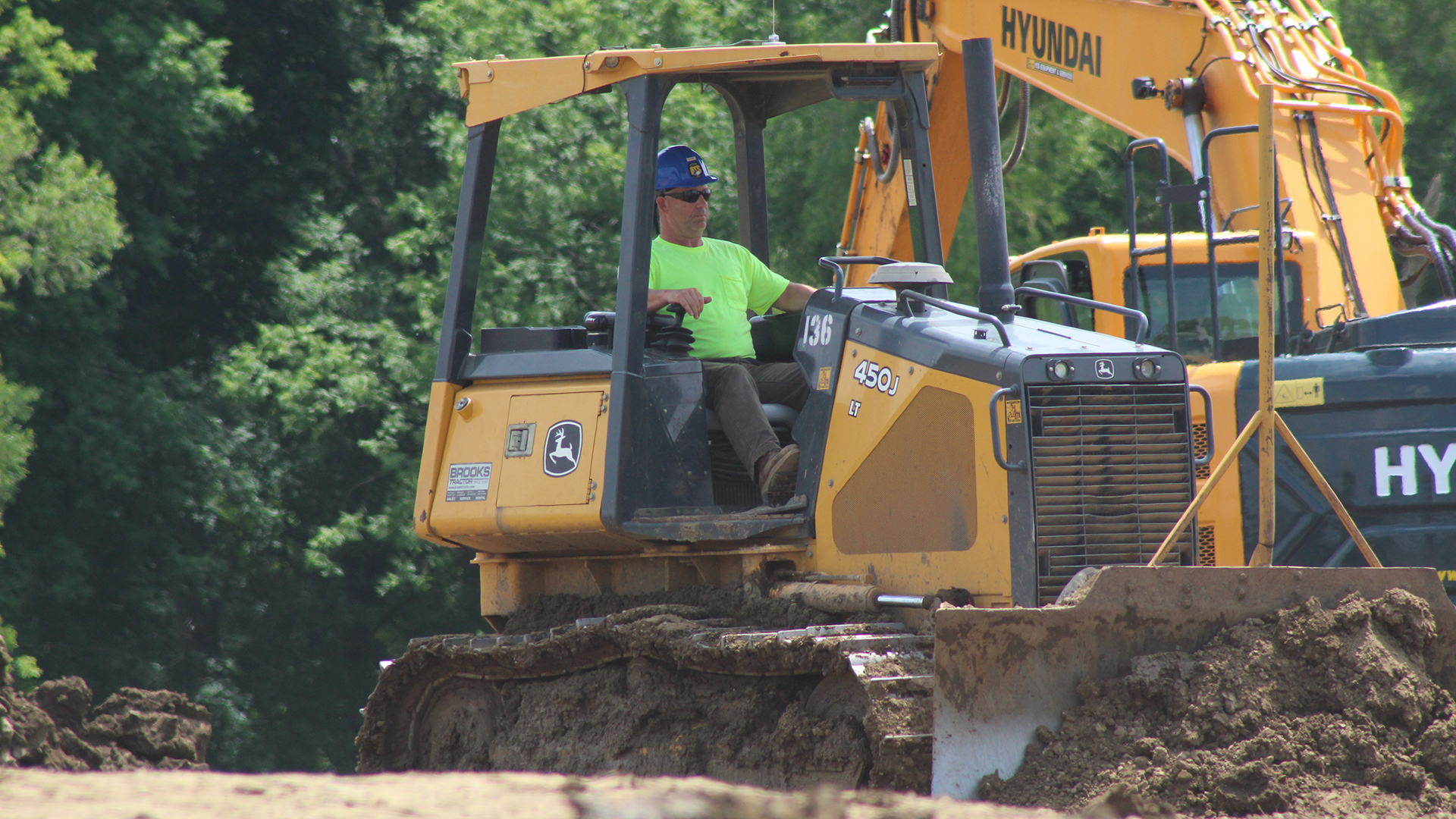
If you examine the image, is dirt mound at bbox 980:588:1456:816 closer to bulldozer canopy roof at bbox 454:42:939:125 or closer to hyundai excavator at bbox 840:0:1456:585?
hyundai excavator at bbox 840:0:1456:585

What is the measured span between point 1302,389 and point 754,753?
128 inches

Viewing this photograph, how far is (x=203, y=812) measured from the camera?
3742 millimetres

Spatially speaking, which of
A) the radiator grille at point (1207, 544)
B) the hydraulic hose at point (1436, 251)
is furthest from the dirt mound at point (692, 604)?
the hydraulic hose at point (1436, 251)

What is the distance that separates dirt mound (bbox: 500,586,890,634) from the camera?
5793 millimetres

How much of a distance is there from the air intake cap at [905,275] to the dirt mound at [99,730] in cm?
339

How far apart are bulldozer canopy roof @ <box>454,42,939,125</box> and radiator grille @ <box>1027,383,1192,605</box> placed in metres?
1.61

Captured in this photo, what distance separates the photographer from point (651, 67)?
6.17 meters

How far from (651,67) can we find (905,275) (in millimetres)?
1255

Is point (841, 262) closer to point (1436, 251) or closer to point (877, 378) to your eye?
point (877, 378)

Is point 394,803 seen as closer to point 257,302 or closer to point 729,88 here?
point 729,88

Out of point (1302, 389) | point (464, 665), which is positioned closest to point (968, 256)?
point (1302, 389)

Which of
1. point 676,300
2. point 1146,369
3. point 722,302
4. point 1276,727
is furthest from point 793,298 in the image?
point 1276,727

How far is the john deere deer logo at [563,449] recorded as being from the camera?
20.7 ft

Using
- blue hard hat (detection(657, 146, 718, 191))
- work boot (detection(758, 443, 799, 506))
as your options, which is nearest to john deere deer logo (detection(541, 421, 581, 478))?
work boot (detection(758, 443, 799, 506))
